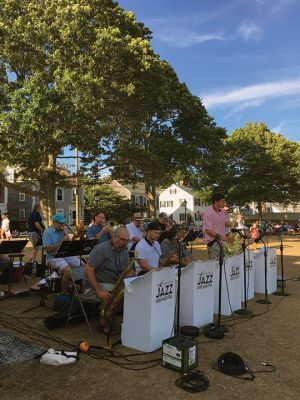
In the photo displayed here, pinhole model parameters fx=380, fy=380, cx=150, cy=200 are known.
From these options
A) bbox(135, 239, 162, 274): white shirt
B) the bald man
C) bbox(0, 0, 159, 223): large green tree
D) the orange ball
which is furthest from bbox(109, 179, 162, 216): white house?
the orange ball

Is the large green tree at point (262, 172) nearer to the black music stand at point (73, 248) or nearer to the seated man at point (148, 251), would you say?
the black music stand at point (73, 248)

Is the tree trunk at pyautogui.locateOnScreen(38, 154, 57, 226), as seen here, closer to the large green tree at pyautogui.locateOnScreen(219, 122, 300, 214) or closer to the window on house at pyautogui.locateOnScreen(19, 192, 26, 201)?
the large green tree at pyautogui.locateOnScreen(219, 122, 300, 214)

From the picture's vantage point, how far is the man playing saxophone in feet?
18.1

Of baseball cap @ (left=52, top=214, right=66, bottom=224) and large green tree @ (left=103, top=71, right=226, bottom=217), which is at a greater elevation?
large green tree @ (left=103, top=71, right=226, bottom=217)

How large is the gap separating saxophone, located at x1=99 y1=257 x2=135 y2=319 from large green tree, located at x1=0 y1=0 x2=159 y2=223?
→ 14.1m

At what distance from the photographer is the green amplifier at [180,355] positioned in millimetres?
4156

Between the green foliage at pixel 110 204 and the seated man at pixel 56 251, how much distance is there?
4155 cm

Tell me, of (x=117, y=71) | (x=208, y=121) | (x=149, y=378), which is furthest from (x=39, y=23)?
(x=149, y=378)

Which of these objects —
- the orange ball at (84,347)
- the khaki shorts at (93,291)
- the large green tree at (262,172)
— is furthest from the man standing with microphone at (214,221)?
the large green tree at (262,172)

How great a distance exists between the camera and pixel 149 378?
406 centimetres

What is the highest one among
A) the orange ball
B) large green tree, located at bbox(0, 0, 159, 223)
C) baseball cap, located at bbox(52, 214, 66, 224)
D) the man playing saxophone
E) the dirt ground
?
large green tree, located at bbox(0, 0, 159, 223)

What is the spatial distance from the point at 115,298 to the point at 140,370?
48.4 inches

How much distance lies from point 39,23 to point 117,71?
4.66m

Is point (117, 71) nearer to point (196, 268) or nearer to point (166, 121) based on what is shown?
point (166, 121)
